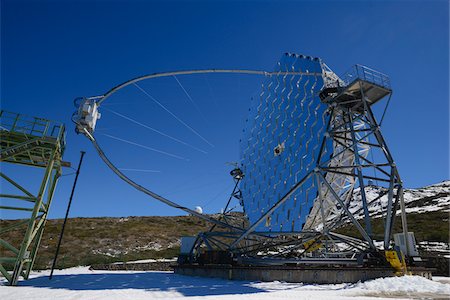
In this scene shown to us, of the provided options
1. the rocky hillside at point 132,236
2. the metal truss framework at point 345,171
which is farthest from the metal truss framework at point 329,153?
the rocky hillside at point 132,236

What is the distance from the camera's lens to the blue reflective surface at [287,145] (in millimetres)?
18094

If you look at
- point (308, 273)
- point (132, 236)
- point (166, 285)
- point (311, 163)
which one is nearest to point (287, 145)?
point (311, 163)

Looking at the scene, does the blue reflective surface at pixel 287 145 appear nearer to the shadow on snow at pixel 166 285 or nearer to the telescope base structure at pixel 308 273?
the telescope base structure at pixel 308 273

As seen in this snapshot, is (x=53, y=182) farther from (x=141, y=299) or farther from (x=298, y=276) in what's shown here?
(x=298, y=276)

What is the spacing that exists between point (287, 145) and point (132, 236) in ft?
131

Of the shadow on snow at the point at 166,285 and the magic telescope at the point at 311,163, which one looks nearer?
the shadow on snow at the point at 166,285

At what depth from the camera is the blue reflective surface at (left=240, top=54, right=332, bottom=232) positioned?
59.4ft

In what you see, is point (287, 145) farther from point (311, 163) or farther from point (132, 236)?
point (132, 236)

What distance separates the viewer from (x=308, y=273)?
15727mm

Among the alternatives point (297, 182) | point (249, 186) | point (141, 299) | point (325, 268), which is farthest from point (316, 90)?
point (141, 299)

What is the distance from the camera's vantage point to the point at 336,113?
19.1m

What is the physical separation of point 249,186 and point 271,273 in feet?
23.2

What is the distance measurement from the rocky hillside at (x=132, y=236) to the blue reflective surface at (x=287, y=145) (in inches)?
796

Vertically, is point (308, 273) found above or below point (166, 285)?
above
